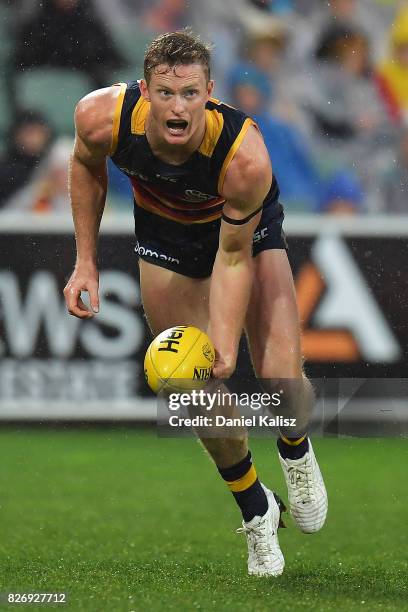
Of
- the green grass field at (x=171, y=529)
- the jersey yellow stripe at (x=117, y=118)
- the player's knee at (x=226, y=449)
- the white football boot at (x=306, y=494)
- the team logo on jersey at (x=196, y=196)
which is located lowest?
the green grass field at (x=171, y=529)

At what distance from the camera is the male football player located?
4656 mm

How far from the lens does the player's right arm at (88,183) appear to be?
486 centimetres

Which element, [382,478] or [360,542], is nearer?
[360,542]

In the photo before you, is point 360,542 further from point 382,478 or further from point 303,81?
point 303,81

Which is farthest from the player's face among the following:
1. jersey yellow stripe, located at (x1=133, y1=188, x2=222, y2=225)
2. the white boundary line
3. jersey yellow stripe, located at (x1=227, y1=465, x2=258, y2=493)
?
the white boundary line

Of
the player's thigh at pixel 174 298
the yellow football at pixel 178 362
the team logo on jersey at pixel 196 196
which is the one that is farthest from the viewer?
the player's thigh at pixel 174 298

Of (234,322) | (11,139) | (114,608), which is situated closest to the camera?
(114,608)

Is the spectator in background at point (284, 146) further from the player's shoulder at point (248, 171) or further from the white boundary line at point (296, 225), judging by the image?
the player's shoulder at point (248, 171)

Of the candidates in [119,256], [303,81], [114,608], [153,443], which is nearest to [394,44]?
[303,81]

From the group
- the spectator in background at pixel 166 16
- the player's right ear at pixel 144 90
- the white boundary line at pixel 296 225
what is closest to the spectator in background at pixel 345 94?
the white boundary line at pixel 296 225

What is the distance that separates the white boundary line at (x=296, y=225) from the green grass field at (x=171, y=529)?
5.14 feet

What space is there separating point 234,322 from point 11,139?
573cm

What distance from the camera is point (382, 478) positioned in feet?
26.0

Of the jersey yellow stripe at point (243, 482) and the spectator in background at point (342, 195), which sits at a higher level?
the spectator in background at point (342, 195)
